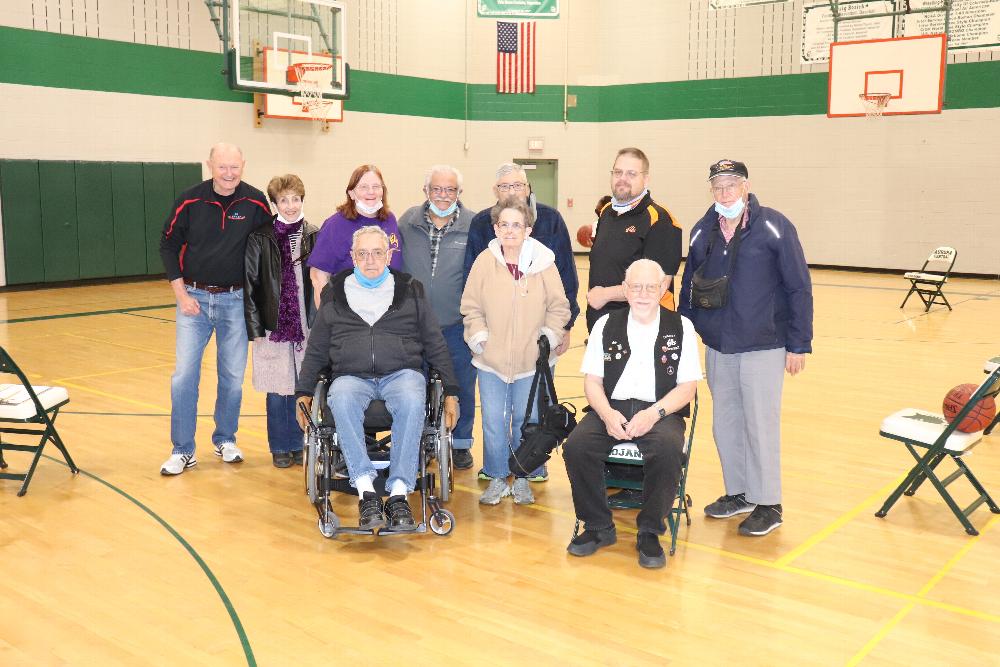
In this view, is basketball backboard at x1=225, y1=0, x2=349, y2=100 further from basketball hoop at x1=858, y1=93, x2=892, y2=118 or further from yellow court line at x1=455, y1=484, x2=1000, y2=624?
yellow court line at x1=455, y1=484, x2=1000, y2=624

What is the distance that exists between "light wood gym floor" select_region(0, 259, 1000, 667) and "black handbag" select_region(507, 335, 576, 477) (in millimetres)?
294

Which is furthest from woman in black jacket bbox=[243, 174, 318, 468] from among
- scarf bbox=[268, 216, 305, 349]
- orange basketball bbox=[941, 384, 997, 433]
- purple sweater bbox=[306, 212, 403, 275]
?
orange basketball bbox=[941, 384, 997, 433]

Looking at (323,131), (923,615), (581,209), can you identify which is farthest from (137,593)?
(581,209)

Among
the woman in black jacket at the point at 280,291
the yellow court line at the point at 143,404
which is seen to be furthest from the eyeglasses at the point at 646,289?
the yellow court line at the point at 143,404

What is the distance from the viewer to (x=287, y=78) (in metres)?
13.5

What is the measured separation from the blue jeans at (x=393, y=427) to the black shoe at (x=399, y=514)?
0.07 metres

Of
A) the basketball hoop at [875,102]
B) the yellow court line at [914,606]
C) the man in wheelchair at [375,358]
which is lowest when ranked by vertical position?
the yellow court line at [914,606]

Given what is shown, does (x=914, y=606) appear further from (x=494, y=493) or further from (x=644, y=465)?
(x=494, y=493)

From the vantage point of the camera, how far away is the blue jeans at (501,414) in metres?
4.18

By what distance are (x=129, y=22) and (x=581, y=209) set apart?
8887 mm

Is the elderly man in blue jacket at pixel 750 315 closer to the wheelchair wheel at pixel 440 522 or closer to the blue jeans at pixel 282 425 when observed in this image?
the wheelchair wheel at pixel 440 522

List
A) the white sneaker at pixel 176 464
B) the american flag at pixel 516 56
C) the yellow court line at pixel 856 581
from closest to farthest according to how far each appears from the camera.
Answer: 1. the yellow court line at pixel 856 581
2. the white sneaker at pixel 176 464
3. the american flag at pixel 516 56

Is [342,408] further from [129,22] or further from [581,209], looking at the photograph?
[581,209]

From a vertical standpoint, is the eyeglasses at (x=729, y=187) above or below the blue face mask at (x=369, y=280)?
above
